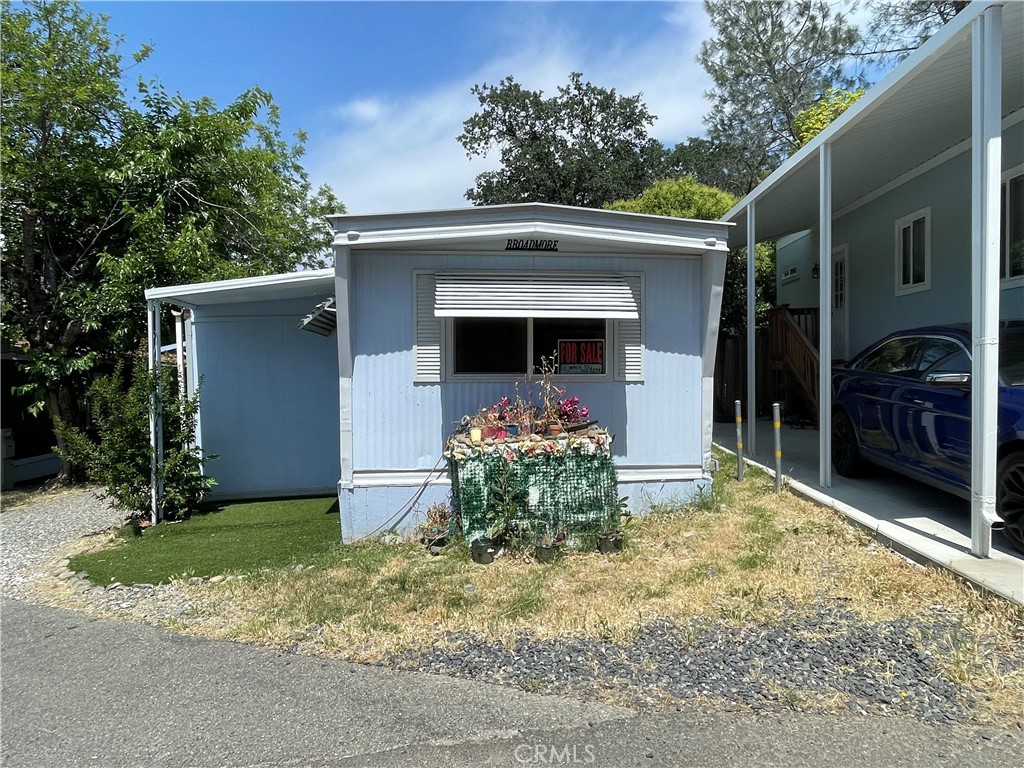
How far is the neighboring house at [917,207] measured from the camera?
4395mm

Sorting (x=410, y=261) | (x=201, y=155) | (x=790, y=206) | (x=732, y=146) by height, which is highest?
(x=732, y=146)

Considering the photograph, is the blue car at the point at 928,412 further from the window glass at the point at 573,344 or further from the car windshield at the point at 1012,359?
the window glass at the point at 573,344

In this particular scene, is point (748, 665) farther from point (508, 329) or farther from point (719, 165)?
point (719, 165)

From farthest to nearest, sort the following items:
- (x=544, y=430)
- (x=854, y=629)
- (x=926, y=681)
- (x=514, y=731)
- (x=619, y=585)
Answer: (x=544, y=430), (x=619, y=585), (x=854, y=629), (x=926, y=681), (x=514, y=731)

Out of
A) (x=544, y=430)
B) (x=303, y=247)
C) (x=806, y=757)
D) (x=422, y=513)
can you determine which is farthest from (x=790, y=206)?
(x=303, y=247)

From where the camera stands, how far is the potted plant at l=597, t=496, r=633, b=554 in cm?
523

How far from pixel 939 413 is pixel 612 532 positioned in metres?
2.89

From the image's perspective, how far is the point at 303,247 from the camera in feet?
47.0

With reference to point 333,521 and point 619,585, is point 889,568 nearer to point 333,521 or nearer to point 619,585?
point 619,585

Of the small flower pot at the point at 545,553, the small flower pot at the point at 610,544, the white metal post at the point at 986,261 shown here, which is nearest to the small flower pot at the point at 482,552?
the small flower pot at the point at 545,553

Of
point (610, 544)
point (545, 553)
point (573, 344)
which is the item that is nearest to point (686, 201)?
point (573, 344)

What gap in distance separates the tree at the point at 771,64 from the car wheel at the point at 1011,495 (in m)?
15.5

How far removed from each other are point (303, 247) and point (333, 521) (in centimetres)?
923

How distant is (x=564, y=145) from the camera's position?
2486cm
